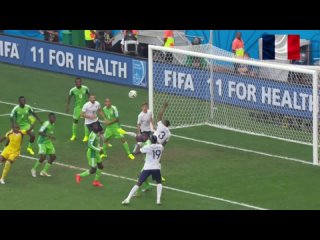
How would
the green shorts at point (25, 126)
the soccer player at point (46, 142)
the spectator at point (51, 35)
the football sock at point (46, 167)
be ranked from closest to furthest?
the soccer player at point (46, 142) < the football sock at point (46, 167) < the green shorts at point (25, 126) < the spectator at point (51, 35)

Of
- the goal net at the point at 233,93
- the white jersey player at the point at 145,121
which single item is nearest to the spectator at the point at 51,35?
the goal net at the point at 233,93

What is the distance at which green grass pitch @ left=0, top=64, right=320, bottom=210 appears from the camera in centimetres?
2791

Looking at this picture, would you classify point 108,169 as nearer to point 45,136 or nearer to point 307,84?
A: point 45,136

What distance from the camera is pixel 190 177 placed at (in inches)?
1201

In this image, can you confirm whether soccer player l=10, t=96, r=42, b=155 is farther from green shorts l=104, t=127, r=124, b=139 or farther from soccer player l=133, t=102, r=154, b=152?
soccer player l=133, t=102, r=154, b=152

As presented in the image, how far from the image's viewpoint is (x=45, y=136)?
30.3m

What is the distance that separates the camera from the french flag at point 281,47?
43188mm

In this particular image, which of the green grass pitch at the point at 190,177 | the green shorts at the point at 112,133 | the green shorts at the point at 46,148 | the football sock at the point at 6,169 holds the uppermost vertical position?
the green shorts at the point at 46,148

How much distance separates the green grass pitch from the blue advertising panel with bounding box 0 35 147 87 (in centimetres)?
409

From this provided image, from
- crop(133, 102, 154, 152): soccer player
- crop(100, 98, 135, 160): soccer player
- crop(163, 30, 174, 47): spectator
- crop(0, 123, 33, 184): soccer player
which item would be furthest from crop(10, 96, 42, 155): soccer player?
crop(163, 30, 174, 47): spectator

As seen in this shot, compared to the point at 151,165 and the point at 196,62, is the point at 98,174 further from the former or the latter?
the point at 196,62

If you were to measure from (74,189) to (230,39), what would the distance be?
1933 cm

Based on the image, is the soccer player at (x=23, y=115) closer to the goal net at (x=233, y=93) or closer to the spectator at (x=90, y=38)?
the goal net at (x=233, y=93)

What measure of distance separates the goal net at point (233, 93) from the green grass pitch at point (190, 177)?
0.54 metres
